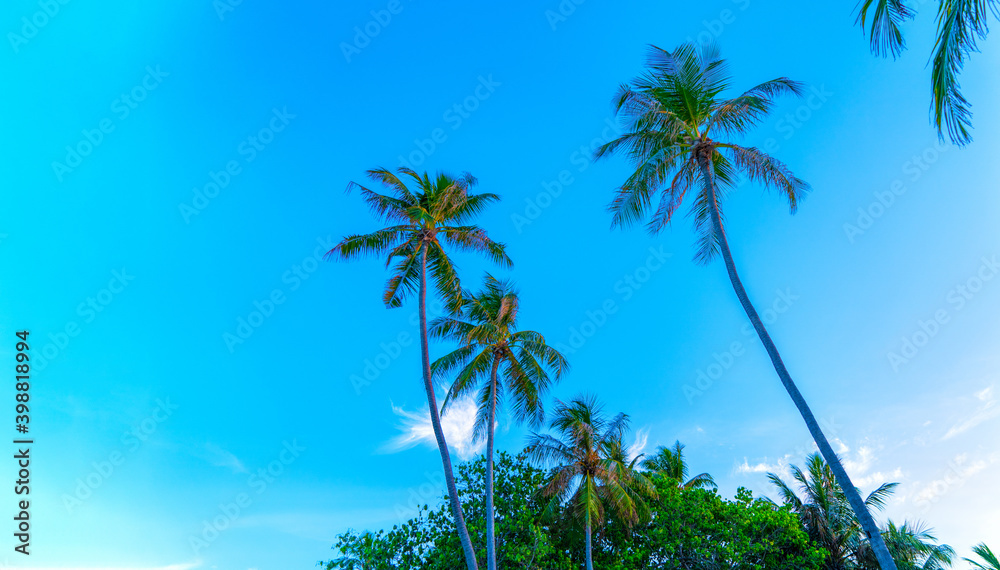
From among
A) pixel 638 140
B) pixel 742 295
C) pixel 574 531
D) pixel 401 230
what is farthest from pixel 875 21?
pixel 574 531

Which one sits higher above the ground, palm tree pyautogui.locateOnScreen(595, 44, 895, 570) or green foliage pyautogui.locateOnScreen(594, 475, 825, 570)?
palm tree pyautogui.locateOnScreen(595, 44, 895, 570)

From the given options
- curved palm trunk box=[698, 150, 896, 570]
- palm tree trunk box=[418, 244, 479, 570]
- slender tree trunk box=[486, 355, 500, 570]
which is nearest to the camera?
curved palm trunk box=[698, 150, 896, 570]

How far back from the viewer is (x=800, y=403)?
34.2 ft

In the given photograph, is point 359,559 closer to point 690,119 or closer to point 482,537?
point 482,537

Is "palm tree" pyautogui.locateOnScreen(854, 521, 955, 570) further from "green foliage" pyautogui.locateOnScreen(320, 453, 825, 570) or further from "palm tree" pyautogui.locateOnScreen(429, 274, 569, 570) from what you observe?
"palm tree" pyautogui.locateOnScreen(429, 274, 569, 570)

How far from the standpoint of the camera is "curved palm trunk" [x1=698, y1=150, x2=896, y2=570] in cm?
900

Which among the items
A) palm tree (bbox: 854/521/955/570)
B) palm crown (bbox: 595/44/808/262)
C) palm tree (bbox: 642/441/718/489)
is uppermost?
palm crown (bbox: 595/44/808/262)

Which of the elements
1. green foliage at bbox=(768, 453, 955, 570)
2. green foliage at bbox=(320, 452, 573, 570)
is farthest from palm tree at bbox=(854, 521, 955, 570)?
green foliage at bbox=(320, 452, 573, 570)

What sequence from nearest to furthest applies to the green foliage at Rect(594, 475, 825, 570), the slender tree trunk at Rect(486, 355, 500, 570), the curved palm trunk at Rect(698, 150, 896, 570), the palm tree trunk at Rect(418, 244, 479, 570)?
1. the curved palm trunk at Rect(698, 150, 896, 570)
2. the palm tree trunk at Rect(418, 244, 479, 570)
3. the slender tree trunk at Rect(486, 355, 500, 570)
4. the green foliage at Rect(594, 475, 825, 570)

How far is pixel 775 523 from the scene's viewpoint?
19688mm

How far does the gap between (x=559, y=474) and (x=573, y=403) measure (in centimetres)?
391

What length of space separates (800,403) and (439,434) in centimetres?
955

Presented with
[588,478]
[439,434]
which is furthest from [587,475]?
[439,434]

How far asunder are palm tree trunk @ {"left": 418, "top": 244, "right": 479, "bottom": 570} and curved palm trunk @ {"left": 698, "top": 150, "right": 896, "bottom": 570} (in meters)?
8.85
